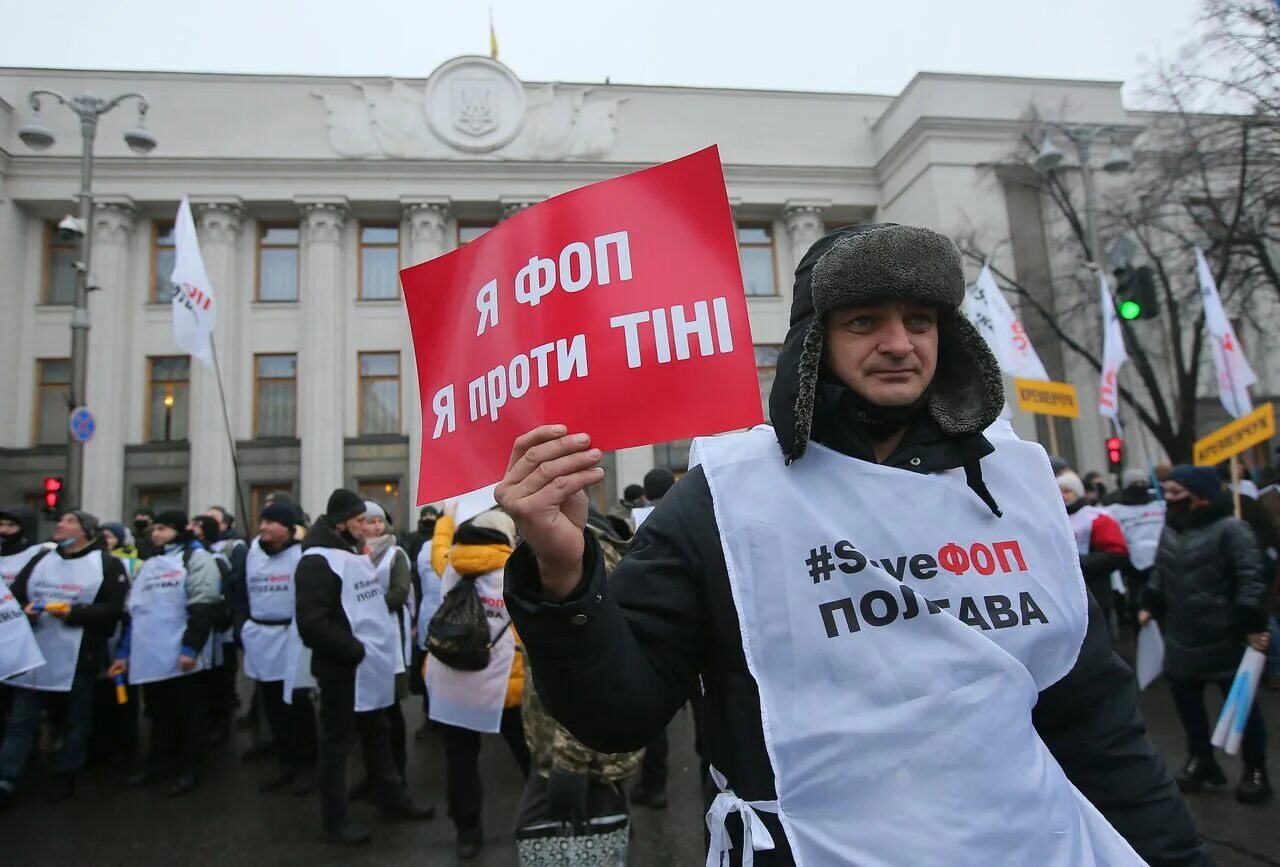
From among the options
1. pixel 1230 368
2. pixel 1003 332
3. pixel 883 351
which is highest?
pixel 1003 332

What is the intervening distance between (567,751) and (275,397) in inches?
917

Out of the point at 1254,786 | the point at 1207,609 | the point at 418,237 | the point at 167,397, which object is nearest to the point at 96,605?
the point at 1207,609

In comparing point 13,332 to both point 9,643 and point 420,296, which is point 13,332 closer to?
point 9,643

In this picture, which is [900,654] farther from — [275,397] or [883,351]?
[275,397]

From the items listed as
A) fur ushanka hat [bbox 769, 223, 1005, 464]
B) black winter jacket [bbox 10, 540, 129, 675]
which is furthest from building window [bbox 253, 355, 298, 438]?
fur ushanka hat [bbox 769, 223, 1005, 464]

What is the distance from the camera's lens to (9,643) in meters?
5.38

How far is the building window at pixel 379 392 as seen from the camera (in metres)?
24.4

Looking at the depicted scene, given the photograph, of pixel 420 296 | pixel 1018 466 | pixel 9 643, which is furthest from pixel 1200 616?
pixel 9 643

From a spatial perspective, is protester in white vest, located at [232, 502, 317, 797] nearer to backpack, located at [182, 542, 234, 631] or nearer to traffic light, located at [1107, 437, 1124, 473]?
backpack, located at [182, 542, 234, 631]

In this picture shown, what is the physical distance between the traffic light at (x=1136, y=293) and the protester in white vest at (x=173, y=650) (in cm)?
1110

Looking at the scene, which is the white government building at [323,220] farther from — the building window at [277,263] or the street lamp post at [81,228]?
the street lamp post at [81,228]

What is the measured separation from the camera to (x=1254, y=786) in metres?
4.79

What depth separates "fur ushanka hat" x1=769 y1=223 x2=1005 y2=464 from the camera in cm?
150

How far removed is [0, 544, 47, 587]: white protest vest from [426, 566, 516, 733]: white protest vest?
13.1 ft
